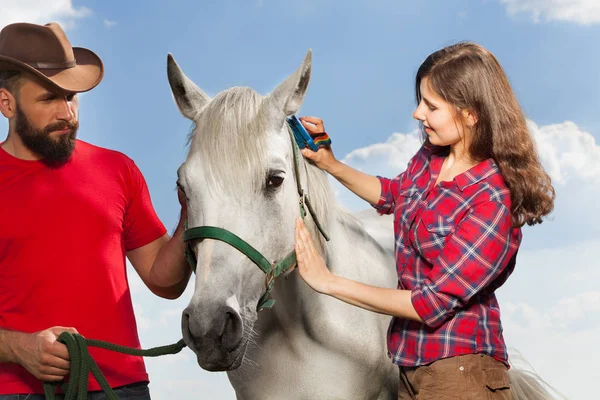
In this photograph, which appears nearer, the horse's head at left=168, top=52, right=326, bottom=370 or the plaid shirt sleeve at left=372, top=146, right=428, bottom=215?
the horse's head at left=168, top=52, right=326, bottom=370

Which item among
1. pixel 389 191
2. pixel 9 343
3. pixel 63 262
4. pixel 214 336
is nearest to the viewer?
pixel 214 336

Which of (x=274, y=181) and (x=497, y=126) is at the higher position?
(x=497, y=126)

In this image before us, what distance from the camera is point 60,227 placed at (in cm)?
299

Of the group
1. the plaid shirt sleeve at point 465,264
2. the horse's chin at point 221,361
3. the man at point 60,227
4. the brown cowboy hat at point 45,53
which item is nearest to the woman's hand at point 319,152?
the man at point 60,227

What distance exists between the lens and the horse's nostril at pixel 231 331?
93.0 inches

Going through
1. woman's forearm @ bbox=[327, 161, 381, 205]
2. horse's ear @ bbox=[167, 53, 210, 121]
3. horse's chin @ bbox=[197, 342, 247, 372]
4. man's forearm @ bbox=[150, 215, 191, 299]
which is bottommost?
horse's chin @ bbox=[197, 342, 247, 372]

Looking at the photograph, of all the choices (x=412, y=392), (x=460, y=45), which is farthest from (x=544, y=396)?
(x=460, y=45)

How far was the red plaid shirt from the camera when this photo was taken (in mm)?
2391

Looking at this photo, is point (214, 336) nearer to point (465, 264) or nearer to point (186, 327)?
point (186, 327)

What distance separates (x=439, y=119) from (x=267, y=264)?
2.68 feet

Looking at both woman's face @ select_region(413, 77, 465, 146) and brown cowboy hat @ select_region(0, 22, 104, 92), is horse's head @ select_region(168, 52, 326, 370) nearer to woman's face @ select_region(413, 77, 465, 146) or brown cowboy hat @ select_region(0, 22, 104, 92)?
woman's face @ select_region(413, 77, 465, 146)

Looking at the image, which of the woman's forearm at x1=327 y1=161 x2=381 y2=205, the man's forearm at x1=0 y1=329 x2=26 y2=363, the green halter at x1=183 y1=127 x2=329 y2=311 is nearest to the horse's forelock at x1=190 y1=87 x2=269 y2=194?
the green halter at x1=183 y1=127 x2=329 y2=311

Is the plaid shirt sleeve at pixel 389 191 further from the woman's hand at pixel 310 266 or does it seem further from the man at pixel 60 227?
the man at pixel 60 227

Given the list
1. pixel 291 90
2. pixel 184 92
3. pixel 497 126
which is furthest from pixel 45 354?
pixel 497 126
